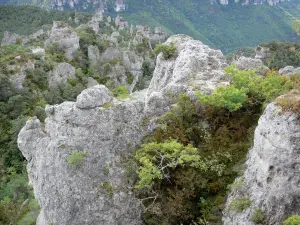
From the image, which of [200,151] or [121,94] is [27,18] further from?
[200,151]

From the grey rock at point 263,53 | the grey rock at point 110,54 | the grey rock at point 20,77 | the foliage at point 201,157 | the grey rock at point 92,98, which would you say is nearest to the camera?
the foliage at point 201,157

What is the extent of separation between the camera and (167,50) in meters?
17.9

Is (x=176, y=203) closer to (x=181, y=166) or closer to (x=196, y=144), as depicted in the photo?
(x=181, y=166)

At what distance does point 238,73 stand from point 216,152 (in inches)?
128

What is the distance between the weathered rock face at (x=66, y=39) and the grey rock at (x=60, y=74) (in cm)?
840

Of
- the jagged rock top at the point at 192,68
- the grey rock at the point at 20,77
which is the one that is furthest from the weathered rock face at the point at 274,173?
the grey rock at the point at 20,77

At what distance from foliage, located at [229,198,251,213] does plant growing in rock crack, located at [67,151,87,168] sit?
544cm

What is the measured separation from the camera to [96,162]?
1210 centimetres

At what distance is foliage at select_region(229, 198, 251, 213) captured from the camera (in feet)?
31.1

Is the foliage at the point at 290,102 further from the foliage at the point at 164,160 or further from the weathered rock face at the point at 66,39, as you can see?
the weathered rock face at the point at 66,39

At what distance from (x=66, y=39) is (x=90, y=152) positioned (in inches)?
2150

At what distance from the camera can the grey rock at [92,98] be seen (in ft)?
42.0

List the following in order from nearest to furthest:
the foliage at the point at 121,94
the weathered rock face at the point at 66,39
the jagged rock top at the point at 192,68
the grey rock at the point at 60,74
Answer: the jagged rock top at the point at 192,68
the foliage at the point at 121,94
the grey rock at the point at 60,74
the weathered rock face at the point at 66,39

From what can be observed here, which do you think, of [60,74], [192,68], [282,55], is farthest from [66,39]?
[192,68]
